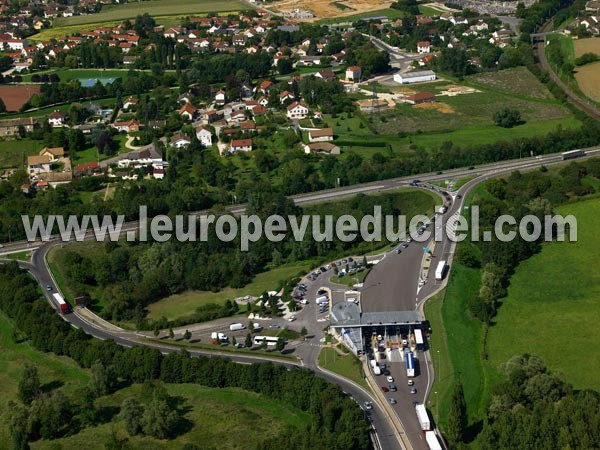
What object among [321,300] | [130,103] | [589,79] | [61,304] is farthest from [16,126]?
[589,79]

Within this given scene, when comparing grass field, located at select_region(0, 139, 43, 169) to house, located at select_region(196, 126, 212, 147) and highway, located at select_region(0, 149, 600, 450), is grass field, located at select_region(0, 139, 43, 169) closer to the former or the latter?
house, located at select_region(196, 126, 212, 147)

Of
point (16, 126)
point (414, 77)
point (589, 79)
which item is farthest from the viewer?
point (414, 77)

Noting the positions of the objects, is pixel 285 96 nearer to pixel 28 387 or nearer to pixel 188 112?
pixel 188 112

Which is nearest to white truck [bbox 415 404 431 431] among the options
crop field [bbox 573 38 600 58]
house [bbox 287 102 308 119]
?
house [bbox 287 102 308 119]

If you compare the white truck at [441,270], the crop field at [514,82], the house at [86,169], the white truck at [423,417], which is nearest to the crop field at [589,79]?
the crop field at [514,82]

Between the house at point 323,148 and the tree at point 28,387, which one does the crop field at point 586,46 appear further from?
the tree at point 28,387

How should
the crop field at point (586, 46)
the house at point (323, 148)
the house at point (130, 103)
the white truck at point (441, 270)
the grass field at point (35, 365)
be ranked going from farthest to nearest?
the crop field at point (586, 46) < the house at point (130, 103) < the house at point (323, 148) < the white truck at point (441, 270) < the grass field at point (35, 365)

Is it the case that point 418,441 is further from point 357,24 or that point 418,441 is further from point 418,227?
point 357,24
